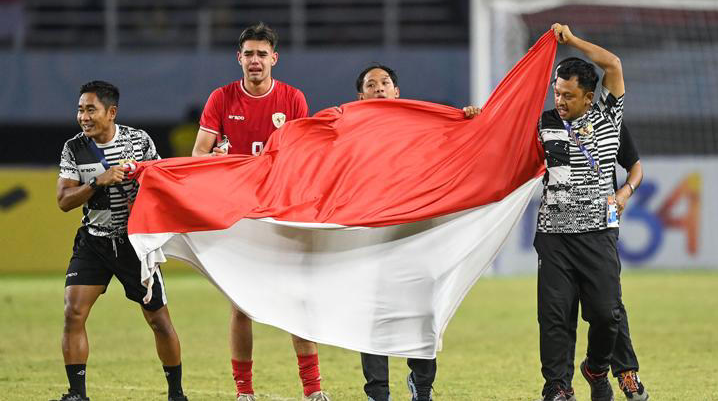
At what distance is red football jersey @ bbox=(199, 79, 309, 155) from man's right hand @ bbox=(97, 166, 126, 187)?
912 millimetres

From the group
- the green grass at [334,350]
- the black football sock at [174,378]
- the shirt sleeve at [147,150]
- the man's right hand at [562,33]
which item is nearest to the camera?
the man's right hand at [562,33]

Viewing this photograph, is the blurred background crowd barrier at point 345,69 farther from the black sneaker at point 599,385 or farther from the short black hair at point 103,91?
the short black hair at point 103,91

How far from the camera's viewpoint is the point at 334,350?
1052 cm

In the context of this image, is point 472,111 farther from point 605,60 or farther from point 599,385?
point 599,385

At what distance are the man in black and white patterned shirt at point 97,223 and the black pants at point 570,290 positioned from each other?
229 cm

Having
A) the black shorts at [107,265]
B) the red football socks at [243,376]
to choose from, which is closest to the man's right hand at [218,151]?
the black shorts at [107,265]

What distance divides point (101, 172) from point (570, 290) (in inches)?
111

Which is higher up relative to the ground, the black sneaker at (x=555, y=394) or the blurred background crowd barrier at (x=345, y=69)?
the blurred background crowd barrier at (x=345, y=69)

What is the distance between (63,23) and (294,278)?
17.5 meters

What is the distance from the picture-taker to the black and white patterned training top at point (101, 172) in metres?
7.14

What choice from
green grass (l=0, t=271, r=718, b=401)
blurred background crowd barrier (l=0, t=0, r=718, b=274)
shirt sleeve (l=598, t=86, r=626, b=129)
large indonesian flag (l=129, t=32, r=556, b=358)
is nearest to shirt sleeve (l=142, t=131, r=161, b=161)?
large indonesian flag (l=129, t=32, r=556, b=358)

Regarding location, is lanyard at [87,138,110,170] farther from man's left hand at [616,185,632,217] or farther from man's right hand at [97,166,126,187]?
man's left hand at [616,185,632,217]

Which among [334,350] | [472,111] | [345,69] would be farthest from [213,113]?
[345,69]

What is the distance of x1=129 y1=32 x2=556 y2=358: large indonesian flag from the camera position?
22.7ft
